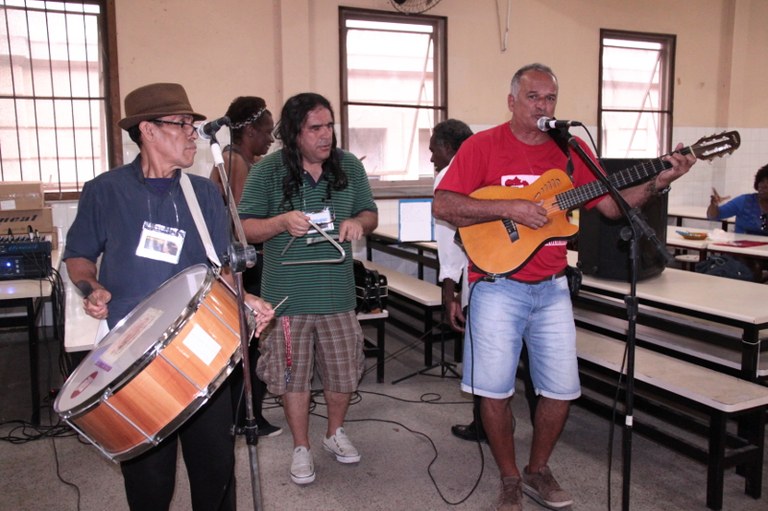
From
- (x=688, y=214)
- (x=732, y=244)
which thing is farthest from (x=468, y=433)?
(x=688, y=214)

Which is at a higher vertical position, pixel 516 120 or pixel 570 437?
pixel 516 120

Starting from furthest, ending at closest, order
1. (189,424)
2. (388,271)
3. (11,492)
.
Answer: (388,271) → (11,492) → (189,424)

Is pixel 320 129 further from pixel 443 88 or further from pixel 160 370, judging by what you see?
pixel 443 88

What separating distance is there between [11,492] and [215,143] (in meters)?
2.27

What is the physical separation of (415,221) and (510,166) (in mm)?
2085

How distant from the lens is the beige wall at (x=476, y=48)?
19.2 feet

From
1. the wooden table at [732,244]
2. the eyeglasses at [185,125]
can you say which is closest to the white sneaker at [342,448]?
the eyeglasses at [185,125]

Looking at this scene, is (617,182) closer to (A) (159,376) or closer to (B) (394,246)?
(A) (159,376)

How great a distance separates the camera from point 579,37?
7.51 m

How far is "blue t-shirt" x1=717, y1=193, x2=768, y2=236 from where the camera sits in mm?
5605

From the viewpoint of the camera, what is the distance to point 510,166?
2.53 m

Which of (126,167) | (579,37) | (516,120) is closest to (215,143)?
(126,167)

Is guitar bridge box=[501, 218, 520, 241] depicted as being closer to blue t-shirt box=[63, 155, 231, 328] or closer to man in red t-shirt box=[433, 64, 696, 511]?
man in red t-shirt box=[433, 64, 696, 511]

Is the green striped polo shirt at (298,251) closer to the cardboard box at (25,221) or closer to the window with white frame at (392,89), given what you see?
the cardboard box at (25,221)
